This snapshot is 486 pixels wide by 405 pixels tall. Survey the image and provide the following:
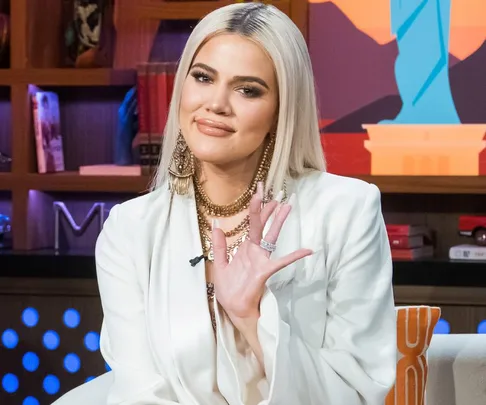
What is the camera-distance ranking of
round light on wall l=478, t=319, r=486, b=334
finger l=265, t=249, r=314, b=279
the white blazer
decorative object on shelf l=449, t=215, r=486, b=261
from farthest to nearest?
decorative object on shelf l=449, t=215, r=486, b=261 → round light on wall l=478, t=319, r=486, b=334 → the white blazer → finger l=265, t=249, r=314, b=279

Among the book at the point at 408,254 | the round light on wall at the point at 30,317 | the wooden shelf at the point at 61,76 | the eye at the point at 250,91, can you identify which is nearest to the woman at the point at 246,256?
the eye at the point at 250,91

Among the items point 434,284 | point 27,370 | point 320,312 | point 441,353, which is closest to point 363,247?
point 320,312

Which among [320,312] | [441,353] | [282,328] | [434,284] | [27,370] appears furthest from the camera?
[27,370]

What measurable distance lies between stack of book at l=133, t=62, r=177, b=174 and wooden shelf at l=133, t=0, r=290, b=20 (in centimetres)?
17

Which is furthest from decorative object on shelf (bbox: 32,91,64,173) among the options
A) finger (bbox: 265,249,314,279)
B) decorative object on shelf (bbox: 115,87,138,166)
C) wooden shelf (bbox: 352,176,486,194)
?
finger (bbox: 265,249,314,279)

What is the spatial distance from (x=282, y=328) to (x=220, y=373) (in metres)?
0.16

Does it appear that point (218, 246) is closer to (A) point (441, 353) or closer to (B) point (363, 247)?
(B) point (363, 247)

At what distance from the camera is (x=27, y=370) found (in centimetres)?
332

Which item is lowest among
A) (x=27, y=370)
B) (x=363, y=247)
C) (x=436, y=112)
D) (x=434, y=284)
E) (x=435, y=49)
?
(x=27, y=370)

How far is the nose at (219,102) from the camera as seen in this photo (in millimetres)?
1660

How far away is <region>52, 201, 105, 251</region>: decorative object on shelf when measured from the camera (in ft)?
11.6

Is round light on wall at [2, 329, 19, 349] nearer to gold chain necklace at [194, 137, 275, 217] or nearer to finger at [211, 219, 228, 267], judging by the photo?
gold chain necklace at [194, 137, 275, 217]

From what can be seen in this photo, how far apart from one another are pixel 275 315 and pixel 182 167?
0.40 meters

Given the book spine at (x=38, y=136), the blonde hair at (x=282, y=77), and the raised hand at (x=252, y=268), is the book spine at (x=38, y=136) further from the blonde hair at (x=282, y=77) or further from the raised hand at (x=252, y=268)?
the raised hand at (x=252, y=268)
